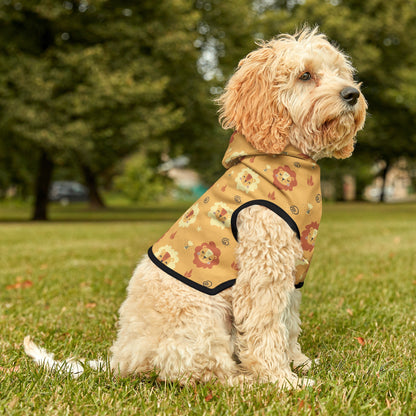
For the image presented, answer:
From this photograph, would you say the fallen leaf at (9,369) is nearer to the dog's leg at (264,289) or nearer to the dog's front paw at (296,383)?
the dog's leg at (264,289)

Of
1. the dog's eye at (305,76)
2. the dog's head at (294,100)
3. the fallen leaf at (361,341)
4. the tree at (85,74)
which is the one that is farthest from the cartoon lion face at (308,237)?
the tree at (85,74)

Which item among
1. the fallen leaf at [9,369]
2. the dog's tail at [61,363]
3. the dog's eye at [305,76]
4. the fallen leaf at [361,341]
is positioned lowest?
the fallen leaf at [9,369]

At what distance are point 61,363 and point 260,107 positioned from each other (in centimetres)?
214

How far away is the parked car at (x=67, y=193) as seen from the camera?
4725cm

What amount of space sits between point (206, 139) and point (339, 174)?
74.2ft

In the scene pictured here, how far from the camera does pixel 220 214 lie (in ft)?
9.78

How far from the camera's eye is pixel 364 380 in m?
2.93

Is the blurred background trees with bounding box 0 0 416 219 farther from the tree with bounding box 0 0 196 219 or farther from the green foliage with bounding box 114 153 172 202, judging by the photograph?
the green foliage with bounding box 114 153 172 202

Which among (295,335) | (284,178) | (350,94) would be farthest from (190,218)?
(350,94)

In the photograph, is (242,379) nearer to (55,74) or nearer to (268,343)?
(268,343)

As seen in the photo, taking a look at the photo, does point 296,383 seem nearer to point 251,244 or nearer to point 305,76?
point 251,244

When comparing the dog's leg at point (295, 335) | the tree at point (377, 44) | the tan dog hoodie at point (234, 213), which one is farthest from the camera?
the tree at point (377, 44)

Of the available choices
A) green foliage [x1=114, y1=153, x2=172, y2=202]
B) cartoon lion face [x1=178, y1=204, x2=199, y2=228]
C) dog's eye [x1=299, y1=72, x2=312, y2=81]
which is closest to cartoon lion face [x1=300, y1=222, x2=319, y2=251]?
cartoon lion face [x1=178, y1=204, x2=199, y2=228]

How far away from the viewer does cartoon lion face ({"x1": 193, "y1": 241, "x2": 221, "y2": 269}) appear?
2982 mm
